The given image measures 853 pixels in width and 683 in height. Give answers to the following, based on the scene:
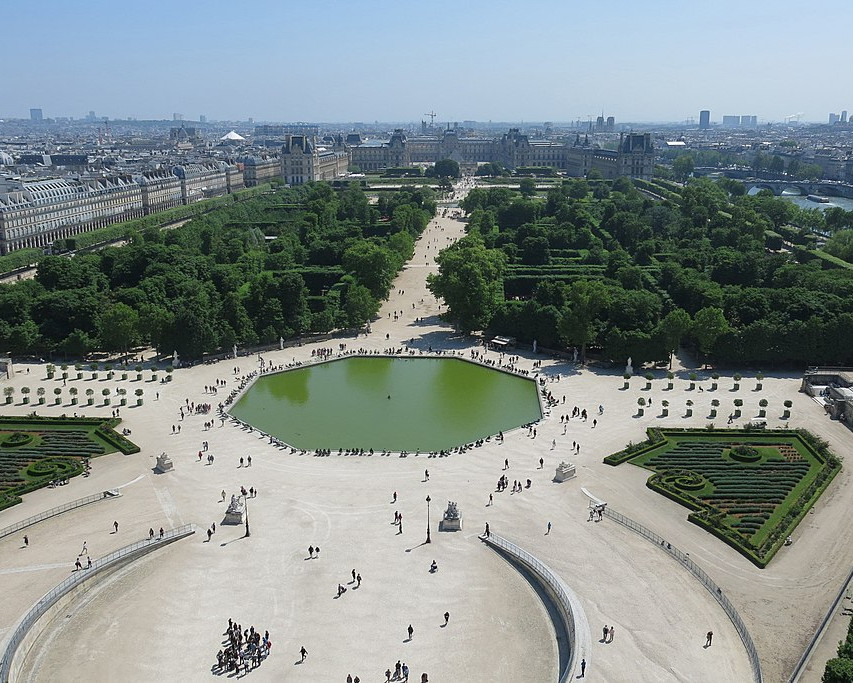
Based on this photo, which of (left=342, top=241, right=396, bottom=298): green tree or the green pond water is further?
(left=342, top=241, right=396, bottom=298): green tree

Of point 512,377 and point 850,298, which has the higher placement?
point 850,298

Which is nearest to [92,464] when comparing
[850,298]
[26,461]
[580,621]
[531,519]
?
[26,461]

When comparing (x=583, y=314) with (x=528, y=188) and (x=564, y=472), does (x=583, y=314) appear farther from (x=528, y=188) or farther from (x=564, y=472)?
(x=528, y=188)

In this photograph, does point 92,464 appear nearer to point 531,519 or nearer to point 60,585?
point 60,585

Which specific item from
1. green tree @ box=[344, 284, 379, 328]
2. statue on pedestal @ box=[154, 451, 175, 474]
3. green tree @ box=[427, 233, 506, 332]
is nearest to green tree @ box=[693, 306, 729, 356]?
green tree @ box=[427, 233, 506, 332]

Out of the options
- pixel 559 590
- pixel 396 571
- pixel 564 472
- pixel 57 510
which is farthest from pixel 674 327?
pixel 57 510

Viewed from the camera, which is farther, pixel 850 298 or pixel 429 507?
pixel 850 298

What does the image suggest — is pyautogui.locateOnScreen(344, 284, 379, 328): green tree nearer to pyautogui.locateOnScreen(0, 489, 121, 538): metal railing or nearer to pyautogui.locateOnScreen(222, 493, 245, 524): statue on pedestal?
pyautogui.locateOnScreen(0, 489, 121, 538): metal railing
